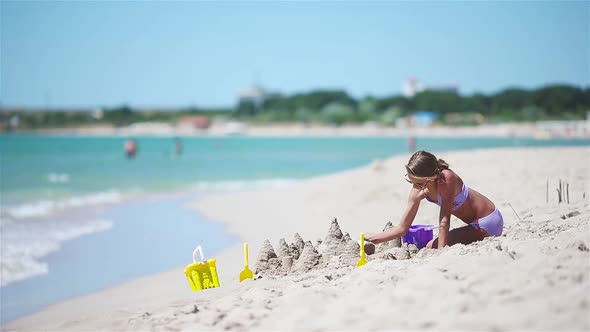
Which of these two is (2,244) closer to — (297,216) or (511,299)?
(297,216)

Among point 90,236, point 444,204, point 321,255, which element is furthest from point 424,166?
point 90,236

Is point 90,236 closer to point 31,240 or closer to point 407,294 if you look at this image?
point 31,240

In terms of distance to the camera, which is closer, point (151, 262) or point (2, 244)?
point (151, 262)

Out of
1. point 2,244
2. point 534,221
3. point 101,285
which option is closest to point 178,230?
point 2,244

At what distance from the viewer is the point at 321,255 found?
5.18 meters

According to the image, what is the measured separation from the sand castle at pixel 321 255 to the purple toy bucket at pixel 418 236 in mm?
91

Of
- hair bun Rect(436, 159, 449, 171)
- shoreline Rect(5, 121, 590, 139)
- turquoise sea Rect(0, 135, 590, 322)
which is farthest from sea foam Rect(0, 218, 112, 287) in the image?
shoreline Rect(5, 121, 590, 139)

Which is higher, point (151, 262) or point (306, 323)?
point (306, 323)

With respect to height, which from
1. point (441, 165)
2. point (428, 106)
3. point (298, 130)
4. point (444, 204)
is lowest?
point (298, 130)

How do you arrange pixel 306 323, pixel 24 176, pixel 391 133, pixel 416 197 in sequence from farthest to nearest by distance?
pixel 391 133 → pixel 24 176 → pixel 416 197 → pixel 306 323

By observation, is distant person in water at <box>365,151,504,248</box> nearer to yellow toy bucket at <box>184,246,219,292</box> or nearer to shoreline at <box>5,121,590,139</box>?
yellow toy bucket at <box>184,246,219,292</box>

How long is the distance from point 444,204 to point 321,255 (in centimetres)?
116

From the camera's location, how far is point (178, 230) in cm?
1014

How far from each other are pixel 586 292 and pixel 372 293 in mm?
1155
